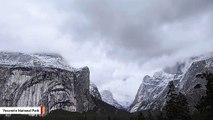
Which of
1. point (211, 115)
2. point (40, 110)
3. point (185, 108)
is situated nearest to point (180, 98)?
point (185, 108)

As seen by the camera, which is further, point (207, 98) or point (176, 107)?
point (176, 107)

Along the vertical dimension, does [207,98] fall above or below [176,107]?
below

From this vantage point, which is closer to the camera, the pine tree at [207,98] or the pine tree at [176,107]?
the pine tree at [207,98]

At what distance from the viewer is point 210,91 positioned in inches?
4532

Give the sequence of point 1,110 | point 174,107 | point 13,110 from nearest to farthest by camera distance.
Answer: point 13,110 < point 1,110 < point 174,107

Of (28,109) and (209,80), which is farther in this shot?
(209,80)

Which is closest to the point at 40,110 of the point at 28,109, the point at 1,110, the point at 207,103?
the point at 28,109

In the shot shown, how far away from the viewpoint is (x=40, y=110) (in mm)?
101812

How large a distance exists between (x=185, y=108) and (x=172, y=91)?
7.26 meters

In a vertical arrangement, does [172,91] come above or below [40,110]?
above

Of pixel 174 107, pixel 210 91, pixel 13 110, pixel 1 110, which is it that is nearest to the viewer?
pixel 13 110

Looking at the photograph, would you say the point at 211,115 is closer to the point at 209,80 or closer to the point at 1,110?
the point at 209,80

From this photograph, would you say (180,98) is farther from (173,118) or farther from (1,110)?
(1,110)

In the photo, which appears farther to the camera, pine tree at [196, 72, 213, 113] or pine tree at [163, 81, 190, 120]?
pine tree at [163, 81, 190, 120]
